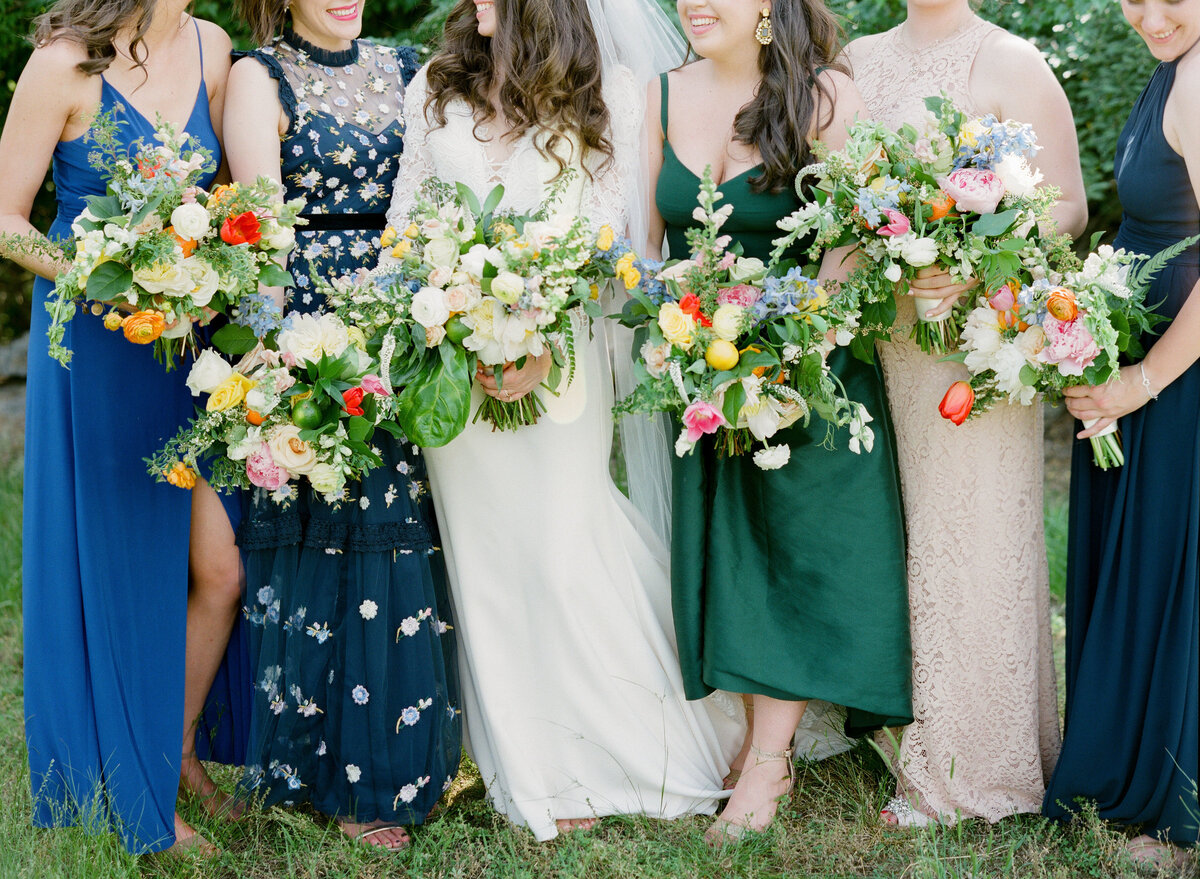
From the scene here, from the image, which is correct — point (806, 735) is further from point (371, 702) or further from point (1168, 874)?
point (371, 702)

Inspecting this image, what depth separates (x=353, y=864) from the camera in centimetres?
315

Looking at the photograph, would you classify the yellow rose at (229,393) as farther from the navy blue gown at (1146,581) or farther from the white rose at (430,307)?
the navy blue gown at (1146,581)

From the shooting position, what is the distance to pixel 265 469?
2.84 meters

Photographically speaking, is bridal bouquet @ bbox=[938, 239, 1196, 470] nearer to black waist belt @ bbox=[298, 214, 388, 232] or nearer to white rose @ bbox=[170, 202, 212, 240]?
black waist belt @ bbox=[298, 214, 388, 232]

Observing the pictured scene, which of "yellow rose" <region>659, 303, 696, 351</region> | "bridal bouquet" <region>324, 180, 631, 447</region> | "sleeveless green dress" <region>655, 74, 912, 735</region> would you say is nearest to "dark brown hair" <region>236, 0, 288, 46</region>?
"bridal bouquet" <region>324, 180, 631, 447</region>

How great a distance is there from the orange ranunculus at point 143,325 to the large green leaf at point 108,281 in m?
0.07

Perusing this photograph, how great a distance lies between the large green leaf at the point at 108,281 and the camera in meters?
2.69

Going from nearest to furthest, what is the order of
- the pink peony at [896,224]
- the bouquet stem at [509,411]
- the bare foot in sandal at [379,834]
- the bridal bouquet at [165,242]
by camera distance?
the bridal bouquet at [165,242]
the pink peony at [896,224]
the bouquet stem at [509,411]
the bare foot in sandal at [379,834]

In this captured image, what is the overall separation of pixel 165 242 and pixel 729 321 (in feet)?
4.46

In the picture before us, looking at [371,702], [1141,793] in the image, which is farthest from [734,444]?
[1141,793]

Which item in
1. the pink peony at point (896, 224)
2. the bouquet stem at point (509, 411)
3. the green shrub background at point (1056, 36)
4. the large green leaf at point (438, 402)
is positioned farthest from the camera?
the green shrub background at point (1056, 36)

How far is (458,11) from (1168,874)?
10.2ft

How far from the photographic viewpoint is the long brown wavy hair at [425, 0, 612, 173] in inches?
127

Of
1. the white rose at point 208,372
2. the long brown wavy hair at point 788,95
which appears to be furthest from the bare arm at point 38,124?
the long brown wavy hair at point 788,95
